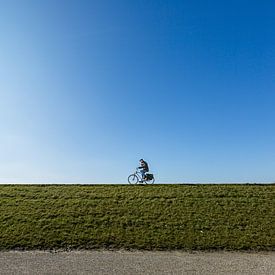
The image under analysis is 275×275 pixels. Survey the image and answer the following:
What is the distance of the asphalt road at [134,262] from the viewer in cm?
913

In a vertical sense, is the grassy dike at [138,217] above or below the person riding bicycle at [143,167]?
below

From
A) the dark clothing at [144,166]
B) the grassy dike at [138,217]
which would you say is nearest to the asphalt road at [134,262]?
the grassy dike at [138,217]

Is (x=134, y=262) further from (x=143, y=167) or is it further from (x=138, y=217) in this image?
(x=143, y=167)

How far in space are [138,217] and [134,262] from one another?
5.09 meters

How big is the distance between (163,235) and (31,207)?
6.73m

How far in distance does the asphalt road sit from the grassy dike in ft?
2.64

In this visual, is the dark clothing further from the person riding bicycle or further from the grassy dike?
the grassy dike

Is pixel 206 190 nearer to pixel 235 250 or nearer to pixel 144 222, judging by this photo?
pixel 144 222

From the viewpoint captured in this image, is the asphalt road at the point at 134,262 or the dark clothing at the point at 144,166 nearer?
the asphalt road at the point at 134,262

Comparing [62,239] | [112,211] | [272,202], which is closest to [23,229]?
[62,239]

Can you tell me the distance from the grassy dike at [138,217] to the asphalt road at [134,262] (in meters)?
0.80

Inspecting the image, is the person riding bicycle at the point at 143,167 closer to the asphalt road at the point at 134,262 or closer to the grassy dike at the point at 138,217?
the grassy dike at the point at 138,217

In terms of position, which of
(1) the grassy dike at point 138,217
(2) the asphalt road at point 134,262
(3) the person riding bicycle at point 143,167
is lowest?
(2) the asphalt road at point 134,262

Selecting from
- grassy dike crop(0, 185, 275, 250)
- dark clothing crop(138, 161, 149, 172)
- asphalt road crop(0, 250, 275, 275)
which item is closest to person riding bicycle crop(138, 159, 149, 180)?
dark clothing crop(138, 161, 149, 172)
